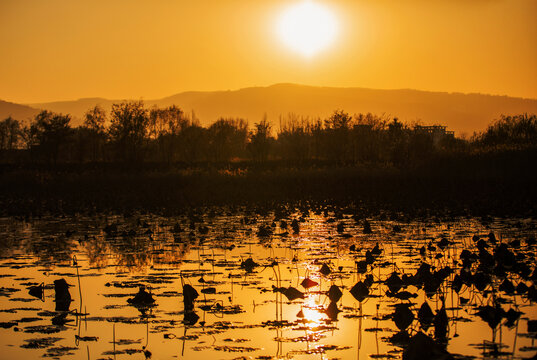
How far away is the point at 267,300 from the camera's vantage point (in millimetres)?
11750

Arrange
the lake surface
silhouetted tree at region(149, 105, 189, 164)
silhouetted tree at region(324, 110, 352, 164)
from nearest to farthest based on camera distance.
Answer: the lake surface < silhouetted tree at region(324, 110, 352, 164) < silhouetted tree at region(149, 105, 189, 164)

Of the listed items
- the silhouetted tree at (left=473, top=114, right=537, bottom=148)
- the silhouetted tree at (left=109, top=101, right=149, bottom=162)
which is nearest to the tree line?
the silhouetted tree at (left=109, top=101, right=149, bottom=162)

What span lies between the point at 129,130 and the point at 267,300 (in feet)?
260

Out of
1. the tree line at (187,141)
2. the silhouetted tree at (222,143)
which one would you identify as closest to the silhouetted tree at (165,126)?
the tree line at (187,141)

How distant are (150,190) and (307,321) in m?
38.6

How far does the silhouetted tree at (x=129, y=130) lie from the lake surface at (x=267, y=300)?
2709 inches

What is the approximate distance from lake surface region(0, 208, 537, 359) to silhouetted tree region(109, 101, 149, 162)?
6880cm

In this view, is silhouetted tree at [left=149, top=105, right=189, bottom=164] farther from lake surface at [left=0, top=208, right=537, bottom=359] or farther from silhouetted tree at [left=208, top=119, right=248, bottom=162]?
lake surface at [left=0, top=208, right=537, bottom=359]

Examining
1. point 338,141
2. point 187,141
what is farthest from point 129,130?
point 338,141

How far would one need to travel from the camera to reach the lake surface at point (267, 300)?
352 inches

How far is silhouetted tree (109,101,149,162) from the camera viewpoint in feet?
288

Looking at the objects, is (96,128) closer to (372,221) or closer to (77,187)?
(77,187)

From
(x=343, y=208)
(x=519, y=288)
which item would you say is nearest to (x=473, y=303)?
(x=519, y=288)

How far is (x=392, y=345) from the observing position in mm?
8828
